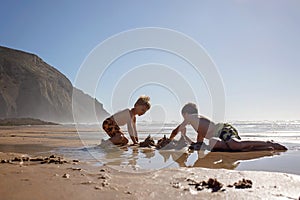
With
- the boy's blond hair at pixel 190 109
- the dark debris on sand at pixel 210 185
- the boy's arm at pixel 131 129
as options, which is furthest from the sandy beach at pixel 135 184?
the boy's arm at pixel 131 129

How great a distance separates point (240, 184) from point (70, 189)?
1.60 m

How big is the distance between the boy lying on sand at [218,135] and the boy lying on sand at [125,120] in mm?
1120

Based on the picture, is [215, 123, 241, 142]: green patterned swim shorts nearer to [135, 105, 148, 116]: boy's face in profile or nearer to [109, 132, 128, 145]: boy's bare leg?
[135, 105, 148, 116]: boy's face in profile

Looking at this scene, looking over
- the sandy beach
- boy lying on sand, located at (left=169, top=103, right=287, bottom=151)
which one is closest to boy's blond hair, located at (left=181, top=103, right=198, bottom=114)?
boy lying on sand, located at (left=169, top=103, right=287, bottom=151)

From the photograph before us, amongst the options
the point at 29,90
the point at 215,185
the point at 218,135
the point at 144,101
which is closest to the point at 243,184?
Answer: the point at 215,185

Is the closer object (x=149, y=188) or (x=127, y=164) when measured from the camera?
(x=149, y=188)

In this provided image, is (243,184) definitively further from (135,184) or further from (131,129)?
(131,129)

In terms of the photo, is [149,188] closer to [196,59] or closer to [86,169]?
[86,169]

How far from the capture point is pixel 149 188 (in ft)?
9.06

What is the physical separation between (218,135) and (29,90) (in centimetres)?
6619

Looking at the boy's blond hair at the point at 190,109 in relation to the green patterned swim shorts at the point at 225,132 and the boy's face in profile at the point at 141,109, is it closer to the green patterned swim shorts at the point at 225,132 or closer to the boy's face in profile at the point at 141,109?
the green patterned swim shorts at the point at 225,132

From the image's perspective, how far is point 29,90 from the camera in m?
66.4

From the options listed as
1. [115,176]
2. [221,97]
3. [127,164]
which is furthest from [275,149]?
[115,176]

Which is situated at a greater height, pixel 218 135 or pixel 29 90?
pixel 29 90
